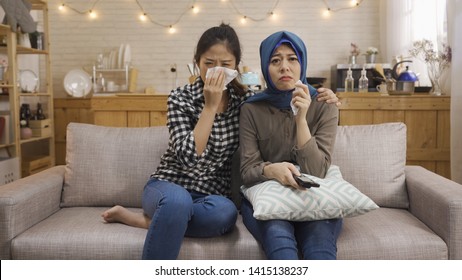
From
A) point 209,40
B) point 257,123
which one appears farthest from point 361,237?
point 209,40

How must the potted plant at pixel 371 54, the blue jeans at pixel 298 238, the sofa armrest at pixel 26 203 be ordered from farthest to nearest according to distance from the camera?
the potted plant at pixel 371 54, the sofa armrest at pixel 26 203, the blue jeans at pixel 298 238

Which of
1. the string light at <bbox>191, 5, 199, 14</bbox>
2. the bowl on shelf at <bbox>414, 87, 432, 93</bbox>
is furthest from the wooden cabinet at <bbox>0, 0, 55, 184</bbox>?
the bowl on shelf at <bbox>414, 87, 432, 93</bbox>

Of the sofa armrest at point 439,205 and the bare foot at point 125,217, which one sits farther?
the bare foot at point 125,217

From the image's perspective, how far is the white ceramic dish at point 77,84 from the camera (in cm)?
553

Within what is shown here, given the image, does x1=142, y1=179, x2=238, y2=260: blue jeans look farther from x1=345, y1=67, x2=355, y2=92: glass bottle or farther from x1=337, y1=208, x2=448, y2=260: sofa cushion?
x1=345, y1=67, x2=355, y2=92: glass bottle

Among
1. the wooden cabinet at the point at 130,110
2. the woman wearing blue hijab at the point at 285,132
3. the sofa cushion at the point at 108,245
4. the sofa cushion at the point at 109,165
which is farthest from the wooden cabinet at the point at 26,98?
the woman wearing blue hijab at the point at 285,132

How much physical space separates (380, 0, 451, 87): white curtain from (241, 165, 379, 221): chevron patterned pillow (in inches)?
97.3

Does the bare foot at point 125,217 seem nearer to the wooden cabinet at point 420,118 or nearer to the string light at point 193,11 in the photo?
the wooden cabinet at point 420,118

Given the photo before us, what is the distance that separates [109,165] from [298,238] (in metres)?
0.95

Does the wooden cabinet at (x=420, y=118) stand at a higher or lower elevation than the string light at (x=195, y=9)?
lower

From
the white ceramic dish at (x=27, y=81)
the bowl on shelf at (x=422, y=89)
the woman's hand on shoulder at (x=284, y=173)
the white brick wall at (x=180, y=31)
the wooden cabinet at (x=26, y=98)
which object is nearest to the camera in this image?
the woman's hand on shoulder at (x=284, y=173)

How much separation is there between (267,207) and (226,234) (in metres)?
0.26

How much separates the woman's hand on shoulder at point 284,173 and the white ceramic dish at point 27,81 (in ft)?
12.8

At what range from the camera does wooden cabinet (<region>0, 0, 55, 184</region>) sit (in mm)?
4223
